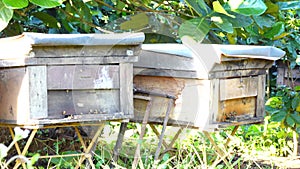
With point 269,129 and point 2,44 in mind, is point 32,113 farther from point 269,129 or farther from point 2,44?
point 269,129

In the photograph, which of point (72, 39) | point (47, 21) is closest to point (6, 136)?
point (47, 21)

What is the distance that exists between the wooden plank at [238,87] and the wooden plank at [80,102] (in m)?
0.57

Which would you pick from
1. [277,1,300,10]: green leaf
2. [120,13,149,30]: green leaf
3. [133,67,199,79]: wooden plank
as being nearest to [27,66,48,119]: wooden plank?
[120,13,149,30]: green leaf

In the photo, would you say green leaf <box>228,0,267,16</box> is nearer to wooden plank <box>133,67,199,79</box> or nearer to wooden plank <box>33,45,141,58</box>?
wooden plank <box>33,45,141,58</box>

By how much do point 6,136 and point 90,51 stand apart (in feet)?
6.49

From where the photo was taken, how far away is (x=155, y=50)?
109 inches

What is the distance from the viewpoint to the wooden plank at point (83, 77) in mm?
2389

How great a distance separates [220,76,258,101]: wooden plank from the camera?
2744 millimetres

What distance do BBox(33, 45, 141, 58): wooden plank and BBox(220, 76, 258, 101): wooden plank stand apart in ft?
1.69

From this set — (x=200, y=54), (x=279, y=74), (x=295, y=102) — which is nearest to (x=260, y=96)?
(x=200, y=54)

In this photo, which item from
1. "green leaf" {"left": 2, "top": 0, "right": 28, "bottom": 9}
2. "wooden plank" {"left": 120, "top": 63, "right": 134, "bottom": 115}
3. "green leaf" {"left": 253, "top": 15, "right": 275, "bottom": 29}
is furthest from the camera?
"wooden plank" {"left": 120, "top": 63, "right": 134, "bottom": 115}

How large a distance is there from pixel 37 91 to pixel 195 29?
902 mm

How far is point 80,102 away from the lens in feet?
8.04

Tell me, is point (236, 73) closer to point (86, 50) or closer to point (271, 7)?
point (271, 7)
